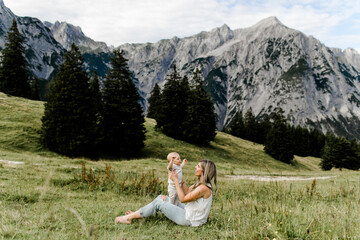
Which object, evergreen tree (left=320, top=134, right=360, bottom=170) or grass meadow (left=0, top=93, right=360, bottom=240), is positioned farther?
evergreen tree (left=320, top=134, right=360, bottom=170)

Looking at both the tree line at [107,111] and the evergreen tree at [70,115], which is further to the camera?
the tree line at [107,111]

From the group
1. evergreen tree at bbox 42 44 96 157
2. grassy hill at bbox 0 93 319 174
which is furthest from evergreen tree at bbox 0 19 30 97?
evergreen tree at bbox 42 44 96 157

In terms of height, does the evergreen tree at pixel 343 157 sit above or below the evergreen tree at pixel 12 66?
below

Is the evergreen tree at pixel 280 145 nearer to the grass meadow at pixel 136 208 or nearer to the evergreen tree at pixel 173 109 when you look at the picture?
the evergreen tree at pixel 173 109

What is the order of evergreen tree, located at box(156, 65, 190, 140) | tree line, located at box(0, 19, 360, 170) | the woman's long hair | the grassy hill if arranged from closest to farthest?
the woman's long hair < the grassy hill < tree line, located at box(0, 19, 360, 170) < evergreen tree, located at box(156, 65, 190, 140)

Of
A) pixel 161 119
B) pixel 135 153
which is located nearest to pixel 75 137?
pixel 135 153

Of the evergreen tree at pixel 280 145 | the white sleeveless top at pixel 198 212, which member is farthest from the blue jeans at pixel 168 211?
the evergreen tree at pixel 280 145

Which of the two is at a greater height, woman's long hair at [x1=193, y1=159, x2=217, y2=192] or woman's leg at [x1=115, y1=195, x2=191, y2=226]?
woman's long hair at [x1=193, y1=159, x2=217, y2=192]

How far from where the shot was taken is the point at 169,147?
119 ft

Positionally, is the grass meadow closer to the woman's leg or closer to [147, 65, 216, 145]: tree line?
the woman's leg

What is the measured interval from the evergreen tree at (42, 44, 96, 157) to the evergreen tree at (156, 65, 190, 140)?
53.9 feet

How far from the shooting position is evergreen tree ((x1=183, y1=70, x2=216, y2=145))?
41.2m

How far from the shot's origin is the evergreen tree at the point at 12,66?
144 feet

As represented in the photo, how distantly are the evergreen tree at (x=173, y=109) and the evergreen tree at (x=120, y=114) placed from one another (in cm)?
965
